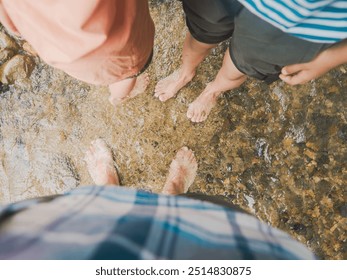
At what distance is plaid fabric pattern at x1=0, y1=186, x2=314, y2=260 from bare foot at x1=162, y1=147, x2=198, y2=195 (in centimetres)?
106

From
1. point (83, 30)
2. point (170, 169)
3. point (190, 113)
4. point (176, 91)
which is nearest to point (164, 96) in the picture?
point (176, 91)

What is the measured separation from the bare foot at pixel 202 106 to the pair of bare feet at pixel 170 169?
0.20 metres

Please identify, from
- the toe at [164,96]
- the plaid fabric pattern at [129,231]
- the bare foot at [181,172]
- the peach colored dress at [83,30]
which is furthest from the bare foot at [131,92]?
the plaid fabric pattern at [129,231]

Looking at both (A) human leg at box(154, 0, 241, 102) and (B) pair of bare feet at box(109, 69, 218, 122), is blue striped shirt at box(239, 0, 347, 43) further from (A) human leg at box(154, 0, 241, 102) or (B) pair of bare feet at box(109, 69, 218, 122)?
(B) pair of bare feet at box(109, 69, 218, 122)

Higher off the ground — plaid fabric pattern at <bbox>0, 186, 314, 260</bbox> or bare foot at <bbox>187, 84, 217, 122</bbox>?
plaid fabric pattern at <bbox>0, 186, 314, 260</bbox>

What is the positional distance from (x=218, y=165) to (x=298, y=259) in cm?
120

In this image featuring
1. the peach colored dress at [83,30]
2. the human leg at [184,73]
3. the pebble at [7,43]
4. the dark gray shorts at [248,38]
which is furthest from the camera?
the pebble at [7,43]

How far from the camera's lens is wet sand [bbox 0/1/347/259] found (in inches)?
74.7

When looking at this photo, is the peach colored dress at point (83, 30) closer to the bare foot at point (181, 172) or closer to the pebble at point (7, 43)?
the bare foot at point (181, 172)

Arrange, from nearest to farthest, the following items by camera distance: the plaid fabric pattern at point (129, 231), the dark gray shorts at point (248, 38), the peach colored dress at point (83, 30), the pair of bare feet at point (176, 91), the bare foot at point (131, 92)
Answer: the plaid fabric pattern at point (129, 231), the peach colored dress at point (83, 30), the dark gray shorts at point (248, 38), the bare foot at point (131, 92), the pair of bare feet at point (176, 91)

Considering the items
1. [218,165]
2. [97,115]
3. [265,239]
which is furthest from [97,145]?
[265,239]

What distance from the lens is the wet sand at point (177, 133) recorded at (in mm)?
1896

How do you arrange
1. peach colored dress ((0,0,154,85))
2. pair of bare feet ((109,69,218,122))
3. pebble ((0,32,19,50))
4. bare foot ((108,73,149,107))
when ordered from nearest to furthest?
peach colored dress ((0,0,154,85)), bare foot ((108,73,149,107)), pair of bare feet ((109,69,218,122)), pebble ((0,32,19,50))

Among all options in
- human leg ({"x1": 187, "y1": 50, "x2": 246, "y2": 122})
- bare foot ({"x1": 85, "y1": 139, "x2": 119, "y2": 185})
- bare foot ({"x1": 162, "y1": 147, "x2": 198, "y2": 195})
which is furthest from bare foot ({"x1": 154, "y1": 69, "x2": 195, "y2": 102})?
bare foot ({"x1": 85, "y1": 139, "x2": 119, "y2": 185})
